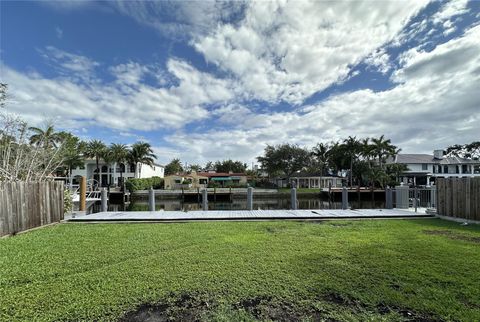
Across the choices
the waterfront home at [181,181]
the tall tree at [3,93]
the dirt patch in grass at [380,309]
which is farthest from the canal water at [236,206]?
the dirt patch in grass at [380,309]

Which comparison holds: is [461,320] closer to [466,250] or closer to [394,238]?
[466,250]

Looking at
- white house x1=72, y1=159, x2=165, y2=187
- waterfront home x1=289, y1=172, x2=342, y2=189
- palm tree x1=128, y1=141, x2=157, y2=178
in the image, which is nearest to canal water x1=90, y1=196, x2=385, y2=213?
palm tree x1=128, y1=141, x2=157, y2=178

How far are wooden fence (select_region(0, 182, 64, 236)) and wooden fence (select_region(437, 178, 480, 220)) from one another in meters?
14.4

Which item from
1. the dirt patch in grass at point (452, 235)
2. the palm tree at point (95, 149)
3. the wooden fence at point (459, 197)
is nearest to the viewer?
the dirt patch in grass at point (452, 235)

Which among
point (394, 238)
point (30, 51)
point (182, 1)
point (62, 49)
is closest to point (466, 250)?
point (394, 238)

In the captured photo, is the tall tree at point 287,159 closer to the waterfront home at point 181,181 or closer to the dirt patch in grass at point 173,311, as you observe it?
the waterfront home at point 181,181

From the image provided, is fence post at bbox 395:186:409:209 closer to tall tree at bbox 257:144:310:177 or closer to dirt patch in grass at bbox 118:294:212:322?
dirt patch in grass at bbox 118:294:212:322

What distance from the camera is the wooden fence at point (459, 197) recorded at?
8.41 meters

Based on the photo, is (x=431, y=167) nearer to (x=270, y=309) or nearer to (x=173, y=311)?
(x=270, y=309)

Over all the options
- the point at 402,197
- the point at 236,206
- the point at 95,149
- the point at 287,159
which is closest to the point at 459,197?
the point at 402,197

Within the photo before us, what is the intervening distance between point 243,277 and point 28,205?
7651mm

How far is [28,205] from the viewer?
7.64 meters

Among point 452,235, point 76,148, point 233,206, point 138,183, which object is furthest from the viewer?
point 76,148

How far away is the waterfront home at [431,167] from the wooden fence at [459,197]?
38146mm
